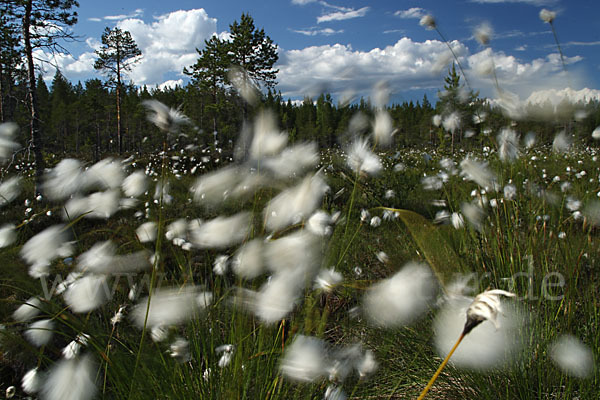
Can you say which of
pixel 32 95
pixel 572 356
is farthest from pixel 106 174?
pixel 32 95

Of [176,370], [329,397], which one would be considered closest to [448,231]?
[329,397]

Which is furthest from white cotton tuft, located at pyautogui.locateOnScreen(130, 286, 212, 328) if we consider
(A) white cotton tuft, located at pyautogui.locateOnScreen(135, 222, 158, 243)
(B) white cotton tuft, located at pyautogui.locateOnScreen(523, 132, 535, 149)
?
(B) white cotton tuft, located at pyautogui.locateOnScreen(523, 132, 535, 149)

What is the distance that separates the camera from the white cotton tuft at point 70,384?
90 centimetres

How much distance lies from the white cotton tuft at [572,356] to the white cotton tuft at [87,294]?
1508 mm

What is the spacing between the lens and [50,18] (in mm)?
6832

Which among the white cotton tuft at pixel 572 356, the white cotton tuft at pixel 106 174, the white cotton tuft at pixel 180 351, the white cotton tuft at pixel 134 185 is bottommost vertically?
the white cotton tuft at pixel 572 356

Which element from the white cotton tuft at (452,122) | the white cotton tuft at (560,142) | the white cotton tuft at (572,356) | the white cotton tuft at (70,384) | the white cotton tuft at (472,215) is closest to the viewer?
the white cotton tuft at (70,384)

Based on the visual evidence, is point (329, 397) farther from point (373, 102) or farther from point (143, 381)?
point (373, 102)

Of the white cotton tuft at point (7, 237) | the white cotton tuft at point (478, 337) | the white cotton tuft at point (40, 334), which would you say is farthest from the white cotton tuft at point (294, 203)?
the white cotton tuft at point (7, 237)

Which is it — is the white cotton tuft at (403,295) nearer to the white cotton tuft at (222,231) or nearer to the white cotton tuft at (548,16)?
the white cotton tuft at (222,231)

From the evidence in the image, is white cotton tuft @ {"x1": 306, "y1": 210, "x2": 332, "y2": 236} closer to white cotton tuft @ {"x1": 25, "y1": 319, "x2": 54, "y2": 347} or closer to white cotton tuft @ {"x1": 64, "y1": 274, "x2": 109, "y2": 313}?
white cotton tuft @ {"x1": 64, "y1": 274, "x2": 109, "y2": 313}

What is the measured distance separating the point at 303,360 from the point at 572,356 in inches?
34.1

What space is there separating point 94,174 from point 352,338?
123 centimetres

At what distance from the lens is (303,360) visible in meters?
0.96
